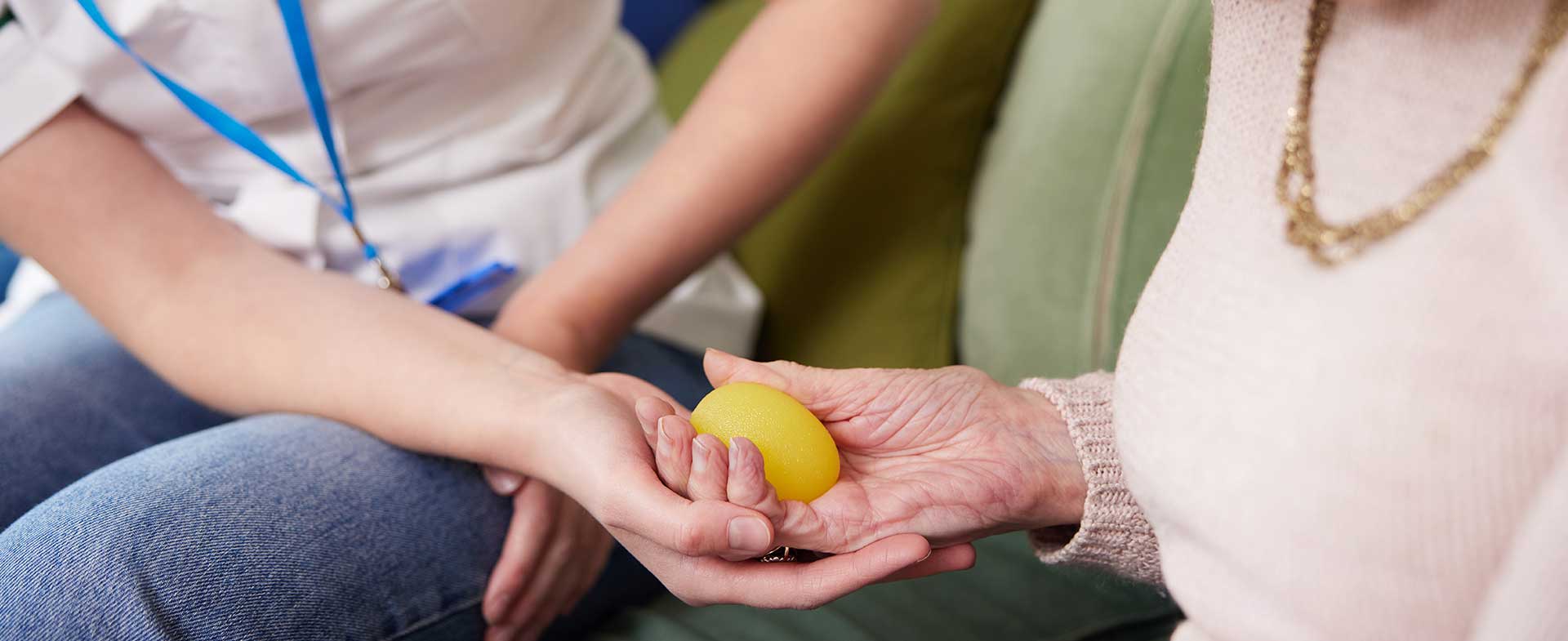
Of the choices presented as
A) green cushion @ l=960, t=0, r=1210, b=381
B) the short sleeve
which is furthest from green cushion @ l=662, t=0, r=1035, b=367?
the short sleeve

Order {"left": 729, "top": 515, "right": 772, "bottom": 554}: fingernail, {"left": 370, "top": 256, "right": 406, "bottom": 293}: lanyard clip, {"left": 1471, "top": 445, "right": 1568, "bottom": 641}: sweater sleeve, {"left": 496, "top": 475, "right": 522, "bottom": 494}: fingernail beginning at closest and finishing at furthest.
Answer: {"left": 1471, "top": 445, "right": 1568, "bottom": 641}: sweater sleeve < {"left": 729, "top": 515, "right": 772, "bottom": 554}: fingernail < {"left": 496, "top": 475, "right": 522, "bottom": 494}: fingernail < {"left": 370, "top": 256, "right": 406, "bottom": 293}: lanyard clip

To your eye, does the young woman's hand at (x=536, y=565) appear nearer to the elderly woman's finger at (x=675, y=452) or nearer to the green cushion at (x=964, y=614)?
the green cushion at (x=964, y=614)

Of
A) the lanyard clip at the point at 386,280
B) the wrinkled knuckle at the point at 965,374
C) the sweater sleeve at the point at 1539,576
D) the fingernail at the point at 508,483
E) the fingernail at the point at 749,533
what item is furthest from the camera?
the lanyard clip at the point at 386,280

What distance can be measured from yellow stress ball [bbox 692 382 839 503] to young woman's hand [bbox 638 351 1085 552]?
2 cm

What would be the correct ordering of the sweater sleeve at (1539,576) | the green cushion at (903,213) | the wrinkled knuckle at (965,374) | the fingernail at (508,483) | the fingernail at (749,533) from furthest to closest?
the green cushion at (903,213) < the fingernail at (508,483) < the wrinkled knuckle at (965,374) < the fingernail at (749,533) < the sweater sleeve at (1539,576)

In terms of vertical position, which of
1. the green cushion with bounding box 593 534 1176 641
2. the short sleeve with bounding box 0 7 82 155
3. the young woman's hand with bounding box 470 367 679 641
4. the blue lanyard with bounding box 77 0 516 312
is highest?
the short sleeve with bounding box 0 7 82 155

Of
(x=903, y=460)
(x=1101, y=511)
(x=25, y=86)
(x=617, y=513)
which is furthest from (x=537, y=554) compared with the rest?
(x=25, y=86)

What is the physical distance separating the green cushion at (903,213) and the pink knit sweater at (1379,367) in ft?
1.63

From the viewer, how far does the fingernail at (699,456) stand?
0.62 m

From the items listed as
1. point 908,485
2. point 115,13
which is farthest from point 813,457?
point 115,13

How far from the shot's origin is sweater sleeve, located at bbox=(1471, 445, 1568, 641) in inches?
16.8

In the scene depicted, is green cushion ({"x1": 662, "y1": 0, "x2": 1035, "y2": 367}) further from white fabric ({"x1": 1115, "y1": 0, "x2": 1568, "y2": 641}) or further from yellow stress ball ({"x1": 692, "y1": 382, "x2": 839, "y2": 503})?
white fabric ({"x1": 1115, "y1": 0, "x2": 1568, "y2": 641})

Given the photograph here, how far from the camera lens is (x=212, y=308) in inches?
34.5

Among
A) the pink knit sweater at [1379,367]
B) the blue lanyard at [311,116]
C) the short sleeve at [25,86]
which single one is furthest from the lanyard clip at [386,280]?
the pink knit sweater at [1379,367]
